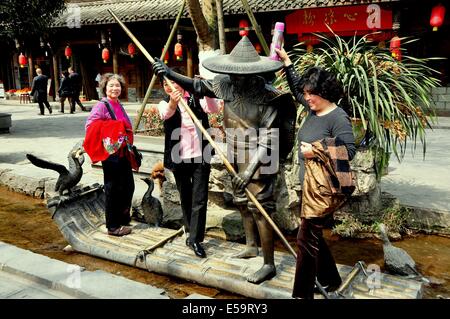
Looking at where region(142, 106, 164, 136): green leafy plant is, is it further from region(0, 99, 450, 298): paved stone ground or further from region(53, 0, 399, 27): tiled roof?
region(53, 0, 399, 27): tiled roof

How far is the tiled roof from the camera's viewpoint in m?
13.5

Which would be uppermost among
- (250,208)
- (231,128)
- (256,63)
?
(256,63)

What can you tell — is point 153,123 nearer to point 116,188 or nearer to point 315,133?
point 116,188

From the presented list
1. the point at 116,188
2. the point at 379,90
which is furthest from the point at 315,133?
the point at 116,188

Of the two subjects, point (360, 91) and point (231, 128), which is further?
point (360, 91)

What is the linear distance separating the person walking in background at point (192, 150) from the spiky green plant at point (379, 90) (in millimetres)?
1444

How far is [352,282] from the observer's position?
350 centimetres

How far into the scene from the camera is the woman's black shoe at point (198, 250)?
411cm

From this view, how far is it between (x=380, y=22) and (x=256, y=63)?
36.4 ft

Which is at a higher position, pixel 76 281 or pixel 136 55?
pixel 136 55

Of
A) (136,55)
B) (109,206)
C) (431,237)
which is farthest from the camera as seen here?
(136,55)

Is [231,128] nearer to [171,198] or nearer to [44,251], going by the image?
[171,198]

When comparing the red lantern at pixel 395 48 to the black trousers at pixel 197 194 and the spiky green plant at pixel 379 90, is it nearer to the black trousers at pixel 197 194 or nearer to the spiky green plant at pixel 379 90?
the spiky green plant at pixel 379 90
